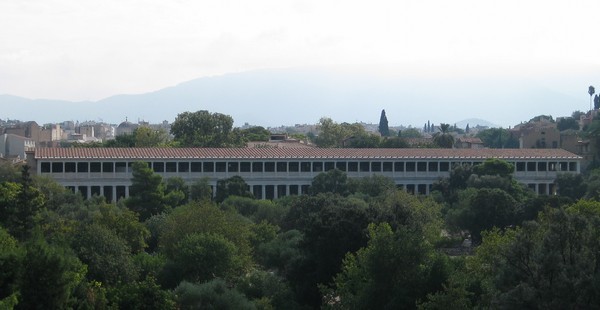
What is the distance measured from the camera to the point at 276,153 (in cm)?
7150

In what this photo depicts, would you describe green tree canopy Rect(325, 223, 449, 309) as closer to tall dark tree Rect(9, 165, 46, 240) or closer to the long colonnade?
tall dark tree Rect(9, 165, 46, 240)

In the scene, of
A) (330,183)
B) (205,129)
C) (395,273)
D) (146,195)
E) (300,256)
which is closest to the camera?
(395,273)

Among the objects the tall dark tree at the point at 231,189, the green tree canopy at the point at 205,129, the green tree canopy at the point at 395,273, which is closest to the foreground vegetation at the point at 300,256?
the green tree canopy at the point at 395,273

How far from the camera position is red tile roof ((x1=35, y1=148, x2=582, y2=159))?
6569cm

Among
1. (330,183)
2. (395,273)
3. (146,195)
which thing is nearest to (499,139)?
(330,183)

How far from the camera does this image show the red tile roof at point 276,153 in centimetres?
6569

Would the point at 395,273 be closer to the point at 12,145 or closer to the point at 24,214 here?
the point at 24,214

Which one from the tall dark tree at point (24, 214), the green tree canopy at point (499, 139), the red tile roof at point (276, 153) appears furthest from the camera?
the green tree canopy at point (499, 139)

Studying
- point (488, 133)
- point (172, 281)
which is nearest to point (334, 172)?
point (172, 281)

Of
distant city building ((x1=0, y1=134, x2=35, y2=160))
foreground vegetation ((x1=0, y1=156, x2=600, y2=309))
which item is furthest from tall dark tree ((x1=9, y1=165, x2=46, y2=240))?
distant city building ((x1=0, y1=134, x2=35, y2=160))

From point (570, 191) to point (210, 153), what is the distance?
931 inches

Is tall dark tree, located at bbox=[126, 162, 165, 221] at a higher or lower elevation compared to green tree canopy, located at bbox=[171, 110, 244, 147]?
lower

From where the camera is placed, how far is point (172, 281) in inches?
1291

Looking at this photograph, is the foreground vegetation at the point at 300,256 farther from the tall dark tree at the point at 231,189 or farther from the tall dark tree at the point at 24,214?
the tall dark tree at the point at 231,189
